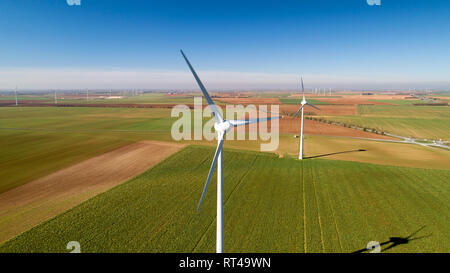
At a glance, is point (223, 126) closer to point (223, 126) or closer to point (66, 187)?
point (223, 126)

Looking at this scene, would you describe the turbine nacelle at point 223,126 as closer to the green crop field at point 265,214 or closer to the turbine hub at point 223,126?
the turbine hub at point 223,126

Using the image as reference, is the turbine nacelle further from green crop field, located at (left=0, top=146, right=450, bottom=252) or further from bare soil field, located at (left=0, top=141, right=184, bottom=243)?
bare soil field, located at (left=0, top=141, right=184, bottom=243)

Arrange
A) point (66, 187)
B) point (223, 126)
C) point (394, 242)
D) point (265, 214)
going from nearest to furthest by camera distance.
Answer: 1. point (223, 126)
2. point (394, 242)
3. point (265, 214)
4. point (66, 187)

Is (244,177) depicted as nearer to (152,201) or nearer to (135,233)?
(152,201)

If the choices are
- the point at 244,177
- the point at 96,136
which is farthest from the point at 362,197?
the point at 96,136

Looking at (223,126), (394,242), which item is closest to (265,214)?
(394,242)

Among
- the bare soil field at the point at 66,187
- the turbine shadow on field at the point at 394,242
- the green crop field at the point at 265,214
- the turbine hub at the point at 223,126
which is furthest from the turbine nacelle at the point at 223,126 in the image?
the bare soil field at the point at 66,187
